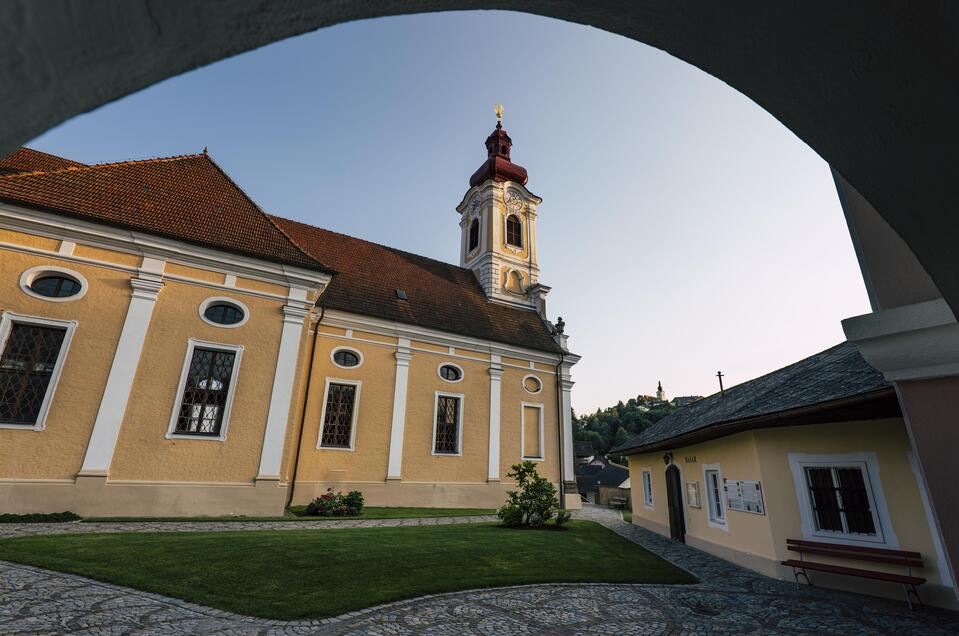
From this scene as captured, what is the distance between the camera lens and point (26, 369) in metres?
10.5

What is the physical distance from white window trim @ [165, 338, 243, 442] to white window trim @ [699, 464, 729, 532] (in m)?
12.7

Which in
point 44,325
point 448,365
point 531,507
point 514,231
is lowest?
point 531,507

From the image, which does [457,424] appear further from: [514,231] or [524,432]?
[514,231]

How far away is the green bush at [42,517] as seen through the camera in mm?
9438

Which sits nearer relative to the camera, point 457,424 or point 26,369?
point 26,369

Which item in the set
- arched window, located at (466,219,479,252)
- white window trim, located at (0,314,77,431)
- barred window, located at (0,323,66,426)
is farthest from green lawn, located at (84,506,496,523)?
arched window, located at (466,219,479,252)

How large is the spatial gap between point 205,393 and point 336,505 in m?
4.87

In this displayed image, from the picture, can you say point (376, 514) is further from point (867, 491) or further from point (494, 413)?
point (867, 491)

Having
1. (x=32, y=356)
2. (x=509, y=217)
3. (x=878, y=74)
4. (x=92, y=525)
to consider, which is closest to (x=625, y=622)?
(x=878, y=74)

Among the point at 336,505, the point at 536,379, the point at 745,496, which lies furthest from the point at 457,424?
the point at 745,496

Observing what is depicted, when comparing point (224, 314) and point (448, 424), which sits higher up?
point (224, 314)

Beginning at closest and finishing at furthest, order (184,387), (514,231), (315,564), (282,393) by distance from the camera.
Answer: (315,564) → (184,387) → (282,393) → (514,231)

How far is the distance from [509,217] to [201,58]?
89.5 feet

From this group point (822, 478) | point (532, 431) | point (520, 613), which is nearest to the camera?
point (520, 613)
